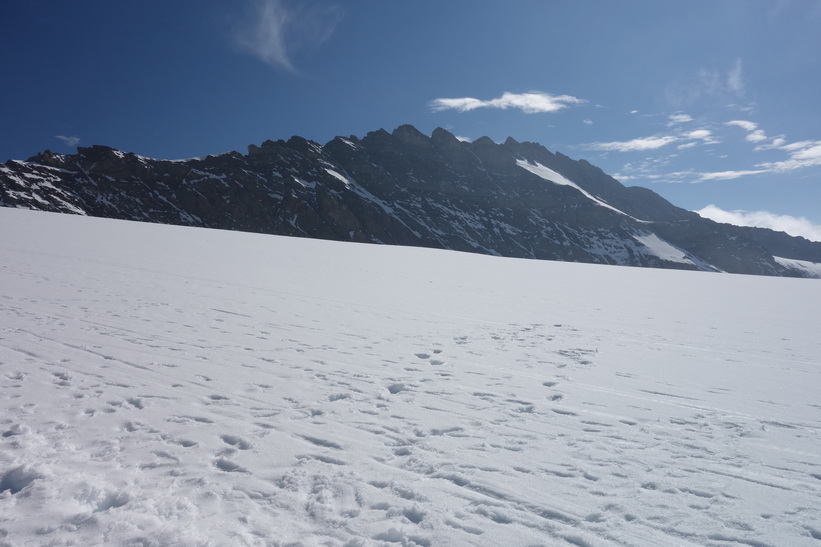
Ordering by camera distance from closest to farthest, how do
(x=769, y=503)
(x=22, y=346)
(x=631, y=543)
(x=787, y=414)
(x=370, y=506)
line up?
1. (x=631, y=543)
2. (x=370, y=506)
3. (x=769, y=503)
4. (x=787, y=414)
5. (x=22, y=346)

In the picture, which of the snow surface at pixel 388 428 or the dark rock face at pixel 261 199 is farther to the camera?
the dark rock face at pixel 261 199

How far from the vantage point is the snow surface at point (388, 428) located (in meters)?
3.44

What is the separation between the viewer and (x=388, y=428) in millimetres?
5039

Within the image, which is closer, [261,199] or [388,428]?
[388,428]

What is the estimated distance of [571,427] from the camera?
530cm

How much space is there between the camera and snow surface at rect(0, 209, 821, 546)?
11.3 feet

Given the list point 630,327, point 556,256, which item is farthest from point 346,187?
point 630,327

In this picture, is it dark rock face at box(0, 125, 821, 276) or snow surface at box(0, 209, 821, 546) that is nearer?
snow surface at box(0, 209, 821, 546)

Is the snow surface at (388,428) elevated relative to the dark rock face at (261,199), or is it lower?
lower

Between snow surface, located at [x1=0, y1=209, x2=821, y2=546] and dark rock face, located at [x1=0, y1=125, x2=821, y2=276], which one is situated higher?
dark rock face, located at [x1=0, y1=125, x2=821, y2=276]

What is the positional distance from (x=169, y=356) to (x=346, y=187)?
17652cm

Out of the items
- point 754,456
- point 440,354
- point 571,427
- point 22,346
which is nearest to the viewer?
point 754,456

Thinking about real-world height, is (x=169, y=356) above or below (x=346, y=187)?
below

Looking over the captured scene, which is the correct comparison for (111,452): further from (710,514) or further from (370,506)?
(710,514)
